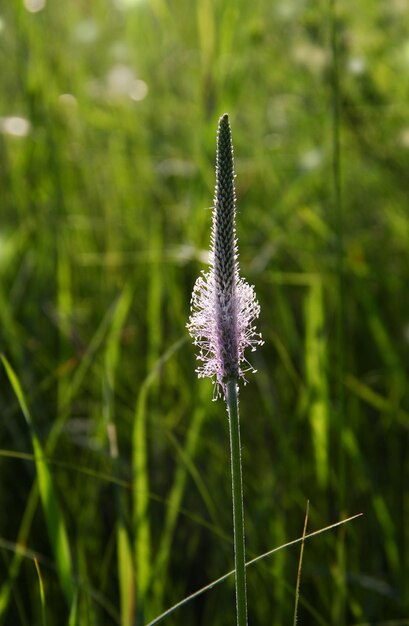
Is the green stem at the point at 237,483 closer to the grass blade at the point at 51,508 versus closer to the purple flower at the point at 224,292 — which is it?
the purple flower at the point at 224,292

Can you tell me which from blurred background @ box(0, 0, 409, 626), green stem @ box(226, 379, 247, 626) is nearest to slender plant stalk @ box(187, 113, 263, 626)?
green stem @ box(226, 379, 247, 626)

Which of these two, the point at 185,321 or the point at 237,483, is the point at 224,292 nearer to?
the point at 237,483

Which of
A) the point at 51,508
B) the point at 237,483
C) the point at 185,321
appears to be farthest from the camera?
the point at 185,321

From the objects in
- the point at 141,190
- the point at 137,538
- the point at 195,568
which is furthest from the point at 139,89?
the point at 137,538

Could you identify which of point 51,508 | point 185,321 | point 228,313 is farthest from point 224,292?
point 185,321

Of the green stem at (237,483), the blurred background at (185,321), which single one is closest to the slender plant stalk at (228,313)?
the green stem at (237,483)
